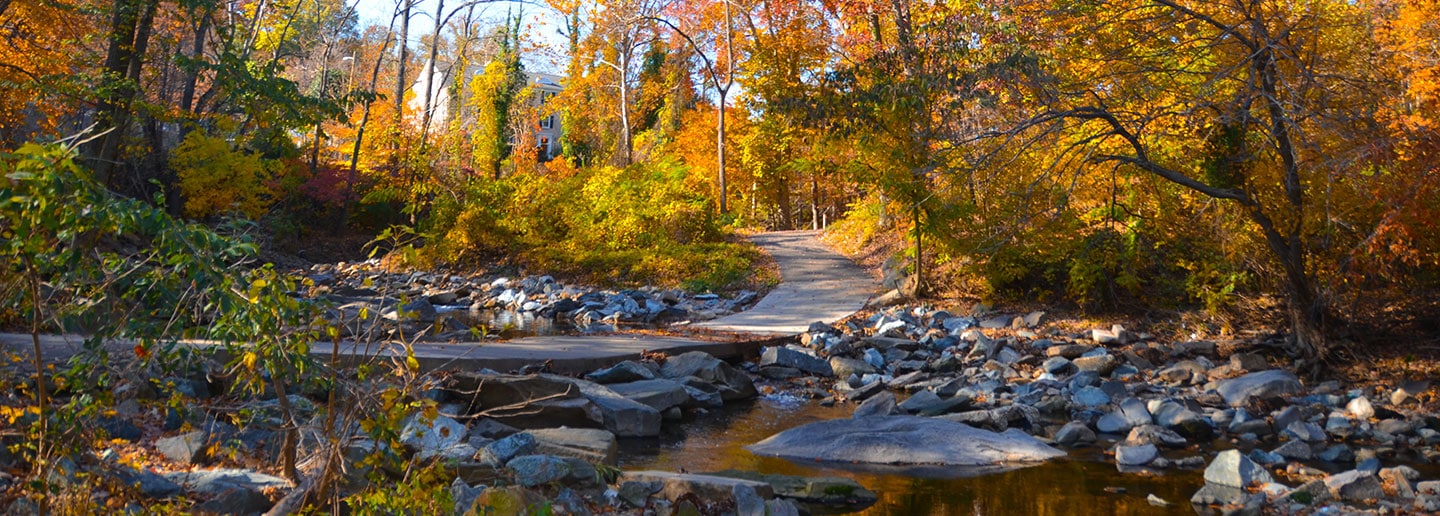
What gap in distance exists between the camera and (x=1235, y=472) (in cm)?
697

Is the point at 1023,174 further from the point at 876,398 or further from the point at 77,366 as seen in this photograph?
the point at 77,366

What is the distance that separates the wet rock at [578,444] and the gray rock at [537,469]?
56cm

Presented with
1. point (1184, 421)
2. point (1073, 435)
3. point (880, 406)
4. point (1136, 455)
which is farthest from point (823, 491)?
point (1184, 421)

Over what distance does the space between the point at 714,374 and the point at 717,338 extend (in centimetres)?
305

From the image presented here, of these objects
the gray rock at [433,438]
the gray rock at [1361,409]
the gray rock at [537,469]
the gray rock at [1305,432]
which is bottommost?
the gray rock at [1305,432]

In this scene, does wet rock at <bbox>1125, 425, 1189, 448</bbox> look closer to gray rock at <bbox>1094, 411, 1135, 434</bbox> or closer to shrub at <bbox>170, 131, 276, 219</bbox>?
gray rock at <bbox>1094, 411, 1135, 434</bbox>

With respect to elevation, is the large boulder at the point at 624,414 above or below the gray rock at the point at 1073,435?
above

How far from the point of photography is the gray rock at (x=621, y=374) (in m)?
9.93

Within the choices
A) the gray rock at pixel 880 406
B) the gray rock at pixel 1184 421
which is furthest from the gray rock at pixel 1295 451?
the gray rock at pixel 880 406

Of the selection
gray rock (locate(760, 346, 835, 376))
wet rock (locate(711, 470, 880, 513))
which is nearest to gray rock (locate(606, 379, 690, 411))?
wet rock (locate(711, 470, 880, 513))

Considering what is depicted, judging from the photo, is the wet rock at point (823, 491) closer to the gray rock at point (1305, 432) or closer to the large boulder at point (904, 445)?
the large boulder at point (904, 445)

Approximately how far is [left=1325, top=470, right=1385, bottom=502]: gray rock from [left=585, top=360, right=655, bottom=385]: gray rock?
5.62 metres

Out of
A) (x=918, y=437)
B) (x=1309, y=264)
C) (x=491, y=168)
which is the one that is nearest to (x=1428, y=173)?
(x=1309, y=264)

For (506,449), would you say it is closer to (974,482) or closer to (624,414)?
(624,414)
